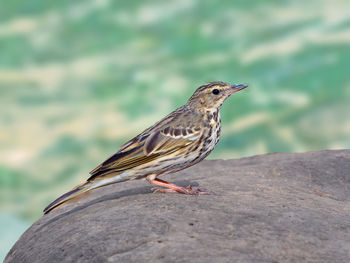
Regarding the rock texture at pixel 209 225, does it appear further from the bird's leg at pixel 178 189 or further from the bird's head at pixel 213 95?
the bird's head at pixel 213 95

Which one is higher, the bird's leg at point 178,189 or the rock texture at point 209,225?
the bird's leg at point 178,189

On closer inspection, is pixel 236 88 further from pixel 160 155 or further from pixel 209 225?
pixel 209 225

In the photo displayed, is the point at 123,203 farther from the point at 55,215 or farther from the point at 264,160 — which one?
the point at 264,160

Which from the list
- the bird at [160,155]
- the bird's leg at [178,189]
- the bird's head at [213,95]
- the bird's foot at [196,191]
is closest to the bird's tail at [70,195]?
the bird at [160,155]

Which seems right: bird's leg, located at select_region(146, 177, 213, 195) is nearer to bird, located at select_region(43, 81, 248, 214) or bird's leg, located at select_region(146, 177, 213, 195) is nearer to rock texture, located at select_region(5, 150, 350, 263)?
bird, located at select_region(43, 81, 248, 214)

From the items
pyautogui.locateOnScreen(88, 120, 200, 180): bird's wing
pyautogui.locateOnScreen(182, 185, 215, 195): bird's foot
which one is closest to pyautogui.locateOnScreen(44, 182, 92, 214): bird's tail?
pyautogui.locateOnScreen(88, 120, 200, 180): bird's wing

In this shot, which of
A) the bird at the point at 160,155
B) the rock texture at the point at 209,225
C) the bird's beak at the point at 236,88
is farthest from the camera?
the bird's beak at the point at 236,88

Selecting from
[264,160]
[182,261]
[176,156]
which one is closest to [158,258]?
[182,261]
